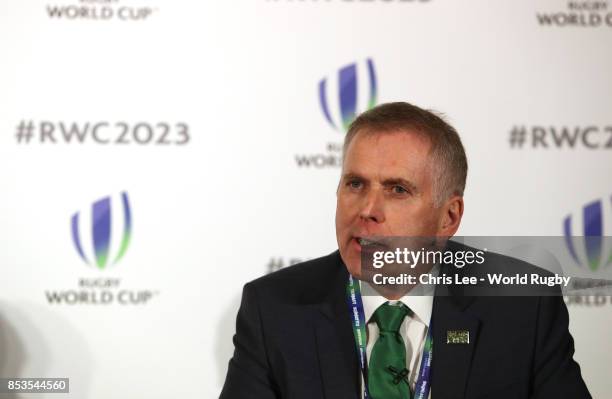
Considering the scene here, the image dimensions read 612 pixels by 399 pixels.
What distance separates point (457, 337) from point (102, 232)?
1777 millimetres

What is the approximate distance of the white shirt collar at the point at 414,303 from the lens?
2.24 metres

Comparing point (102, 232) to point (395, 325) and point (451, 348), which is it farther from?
point (451, 348)

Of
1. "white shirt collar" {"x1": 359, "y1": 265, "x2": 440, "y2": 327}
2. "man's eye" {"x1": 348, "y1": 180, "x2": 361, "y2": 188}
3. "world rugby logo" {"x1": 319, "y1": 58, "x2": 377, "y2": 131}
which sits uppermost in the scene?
"world rugby logo" {"x1": 319, "y1": 58, "x2": 377, "y2": 131}

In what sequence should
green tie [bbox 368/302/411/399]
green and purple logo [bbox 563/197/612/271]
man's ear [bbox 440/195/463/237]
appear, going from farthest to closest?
1. green and purple logo [bbox 563/197/612/271]
2. man's ear [bbox 440/195/463/237]
3. green tie [bbox 368/302/411/399]

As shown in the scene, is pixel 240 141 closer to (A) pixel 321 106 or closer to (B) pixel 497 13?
(A) pixel 321 106

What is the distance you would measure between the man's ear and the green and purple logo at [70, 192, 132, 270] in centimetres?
154

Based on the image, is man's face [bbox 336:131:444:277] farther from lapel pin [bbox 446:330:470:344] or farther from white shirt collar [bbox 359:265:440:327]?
lapel pin [bbox 446:330:470:344]

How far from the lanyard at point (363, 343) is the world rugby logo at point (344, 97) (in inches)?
50.0

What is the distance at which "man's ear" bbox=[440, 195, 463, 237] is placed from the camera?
92.0 inches

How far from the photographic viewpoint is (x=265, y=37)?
3.44 metres

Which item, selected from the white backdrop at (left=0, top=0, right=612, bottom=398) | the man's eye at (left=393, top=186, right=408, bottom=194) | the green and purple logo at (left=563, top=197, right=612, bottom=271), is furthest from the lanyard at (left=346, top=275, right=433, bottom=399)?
the green and purple logo at (left=563, top=197, right=612, bottom=271)

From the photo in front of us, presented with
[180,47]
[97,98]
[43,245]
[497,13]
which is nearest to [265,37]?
[180,47]

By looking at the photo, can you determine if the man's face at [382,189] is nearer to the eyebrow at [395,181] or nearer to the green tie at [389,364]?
the eyebrow at [395,181]

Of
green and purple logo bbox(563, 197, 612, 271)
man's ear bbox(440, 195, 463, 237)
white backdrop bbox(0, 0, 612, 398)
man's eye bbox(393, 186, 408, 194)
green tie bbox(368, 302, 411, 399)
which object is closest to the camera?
green tie bbox(368, 302, 411, 399)
